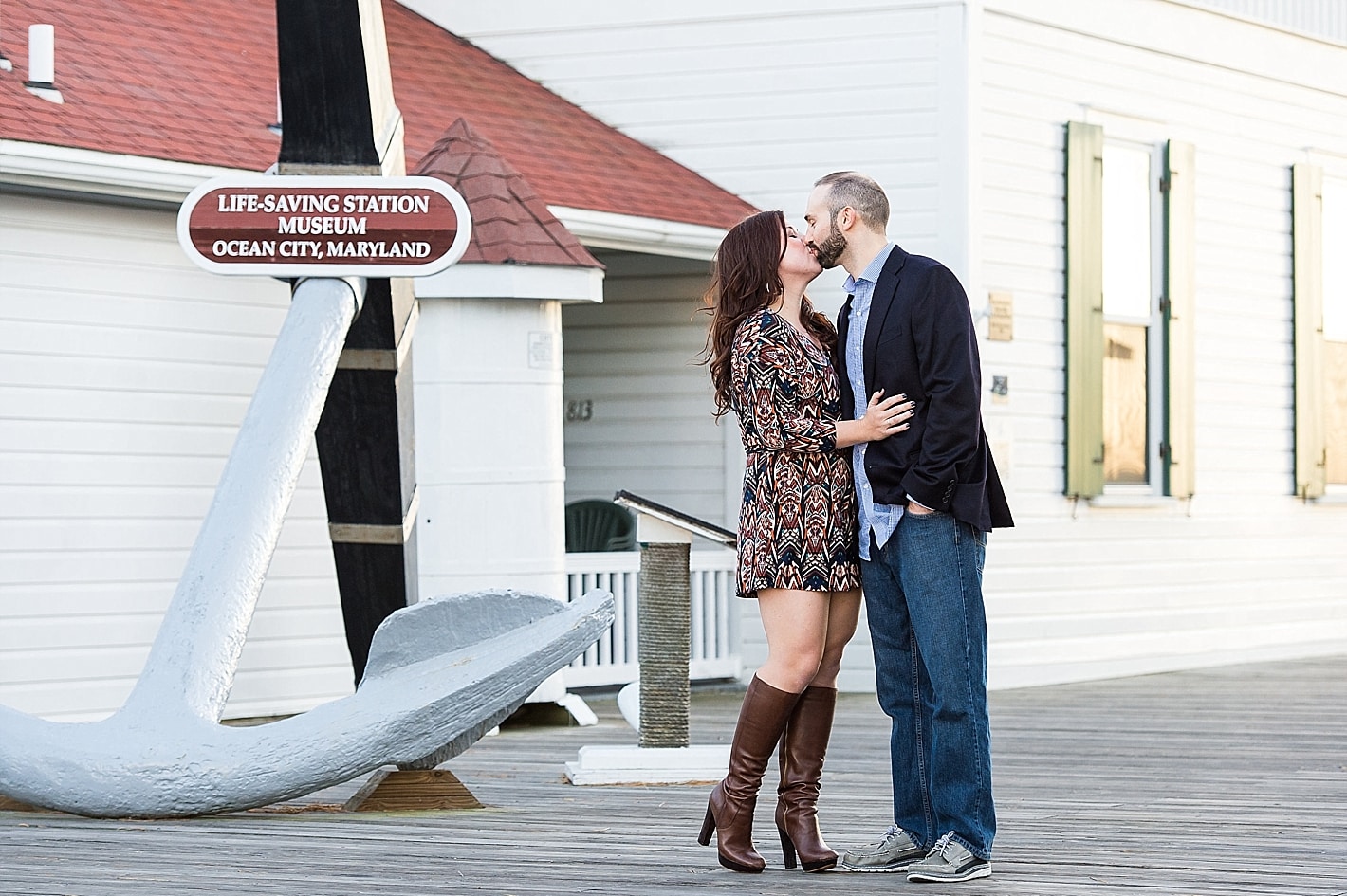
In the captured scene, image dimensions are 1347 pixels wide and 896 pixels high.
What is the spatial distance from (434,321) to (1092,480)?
464 centimetres

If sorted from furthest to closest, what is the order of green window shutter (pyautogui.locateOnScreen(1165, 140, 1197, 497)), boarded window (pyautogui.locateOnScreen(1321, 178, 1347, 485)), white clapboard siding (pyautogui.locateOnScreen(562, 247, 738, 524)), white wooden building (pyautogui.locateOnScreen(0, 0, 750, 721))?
1. boarded window (pyautogui.locateOnScreen(1321, 178, 1347, 485))
2. green window shutter (pyautogui.locateOnScreen(1165, 140, 1197, 497))
3. white clapboard siding (pyautogui.locateOnScreen(562, 247, 738, 524))
4. white wooden building (pyautogui.locateOnScreen(0, 0, 750, 721))

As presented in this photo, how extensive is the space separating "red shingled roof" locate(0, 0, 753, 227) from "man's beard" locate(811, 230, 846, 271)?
4.45 metres

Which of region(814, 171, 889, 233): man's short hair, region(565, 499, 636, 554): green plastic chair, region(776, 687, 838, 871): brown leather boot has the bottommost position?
region(776, 687, 838, 871): brown leather boot

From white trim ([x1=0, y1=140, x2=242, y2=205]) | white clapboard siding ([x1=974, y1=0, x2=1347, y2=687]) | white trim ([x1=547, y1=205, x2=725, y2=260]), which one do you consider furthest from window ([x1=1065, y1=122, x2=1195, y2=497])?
white trim ([x1=0, y1=140, x2=242, y2=205])

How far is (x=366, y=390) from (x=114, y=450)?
9.46 ft

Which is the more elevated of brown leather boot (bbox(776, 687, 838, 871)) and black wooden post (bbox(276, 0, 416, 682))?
black wooden post (bbox(276, 0, 416, 682))

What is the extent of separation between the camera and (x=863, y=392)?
4836mm

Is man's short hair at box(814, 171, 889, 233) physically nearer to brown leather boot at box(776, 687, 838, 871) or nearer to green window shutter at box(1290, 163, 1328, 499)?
brown leather boot at box(776, 687, 838, 871)

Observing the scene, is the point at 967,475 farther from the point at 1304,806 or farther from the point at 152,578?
the point at 152,578

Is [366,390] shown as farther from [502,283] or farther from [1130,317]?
[1130,317]

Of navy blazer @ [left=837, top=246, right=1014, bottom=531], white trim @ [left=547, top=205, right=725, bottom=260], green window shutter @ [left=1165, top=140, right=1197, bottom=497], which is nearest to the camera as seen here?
navy blazer @ [left=837, top=246, right=1014, bottom=531]

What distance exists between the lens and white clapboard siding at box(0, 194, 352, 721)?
8.53m

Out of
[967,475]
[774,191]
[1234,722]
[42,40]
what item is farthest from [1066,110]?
[967,475]

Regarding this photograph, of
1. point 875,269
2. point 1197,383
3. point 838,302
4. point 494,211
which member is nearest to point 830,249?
point 875,269
